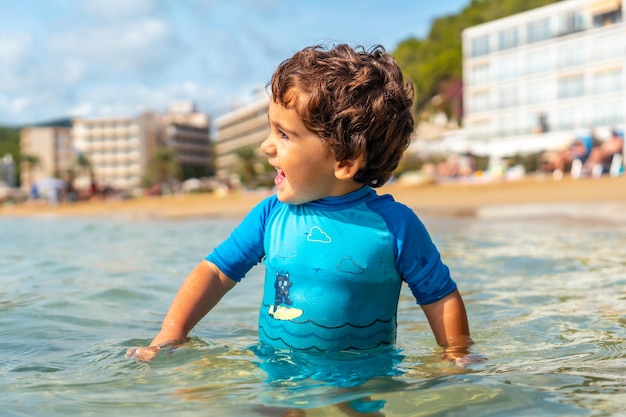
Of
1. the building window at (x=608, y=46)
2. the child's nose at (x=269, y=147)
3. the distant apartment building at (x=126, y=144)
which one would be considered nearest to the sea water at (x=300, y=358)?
the child's nose at (x=269, y=147)

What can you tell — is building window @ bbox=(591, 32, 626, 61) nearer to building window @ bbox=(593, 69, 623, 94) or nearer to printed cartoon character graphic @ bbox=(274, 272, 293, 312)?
building window @ bbox=(593, 69, 623, 94)

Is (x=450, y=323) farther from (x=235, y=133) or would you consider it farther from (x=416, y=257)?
(x=235, y=133)

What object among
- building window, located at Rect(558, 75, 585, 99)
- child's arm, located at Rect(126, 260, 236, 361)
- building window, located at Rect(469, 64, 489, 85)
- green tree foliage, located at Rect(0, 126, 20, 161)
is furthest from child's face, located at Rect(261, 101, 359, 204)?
green tree foliage, located at Rect(0, 126, 20, 161)

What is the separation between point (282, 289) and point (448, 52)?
75.6 meters

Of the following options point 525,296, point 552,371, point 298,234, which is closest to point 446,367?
point 552,371

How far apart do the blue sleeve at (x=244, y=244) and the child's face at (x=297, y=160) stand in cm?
20

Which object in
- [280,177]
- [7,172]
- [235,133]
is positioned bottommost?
[280,177]

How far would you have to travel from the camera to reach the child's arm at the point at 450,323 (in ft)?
8.80

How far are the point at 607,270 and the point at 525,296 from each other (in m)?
1.41

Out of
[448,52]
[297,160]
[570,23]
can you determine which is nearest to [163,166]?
[448,52]

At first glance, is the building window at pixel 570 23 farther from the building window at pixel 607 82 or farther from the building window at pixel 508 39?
the building window at pixel 607 82

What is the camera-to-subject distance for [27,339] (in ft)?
11.3

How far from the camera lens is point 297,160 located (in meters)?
2.58

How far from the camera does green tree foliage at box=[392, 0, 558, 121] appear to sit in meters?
68.1
